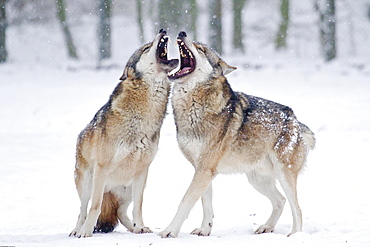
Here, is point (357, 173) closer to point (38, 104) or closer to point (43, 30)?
point (38, 104)

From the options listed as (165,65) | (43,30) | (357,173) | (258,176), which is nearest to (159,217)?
(258,176)

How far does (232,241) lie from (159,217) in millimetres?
2190

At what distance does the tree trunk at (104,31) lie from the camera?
21.8 m

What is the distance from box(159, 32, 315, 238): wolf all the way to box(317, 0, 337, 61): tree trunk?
13.8 metres

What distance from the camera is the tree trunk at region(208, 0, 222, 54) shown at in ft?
65.1

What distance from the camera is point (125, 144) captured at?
5.58m

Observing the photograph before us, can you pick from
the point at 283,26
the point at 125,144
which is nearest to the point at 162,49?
the point at 125,144

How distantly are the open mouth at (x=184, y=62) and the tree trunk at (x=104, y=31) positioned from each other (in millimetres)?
16149

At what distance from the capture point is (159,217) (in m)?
6.92

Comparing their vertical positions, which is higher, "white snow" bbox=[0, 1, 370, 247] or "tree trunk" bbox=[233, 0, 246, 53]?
"tree trunk" bbox=[233, 0, 246, 53]

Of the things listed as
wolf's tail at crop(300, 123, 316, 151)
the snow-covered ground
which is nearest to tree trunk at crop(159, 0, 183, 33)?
the snow-covered ground

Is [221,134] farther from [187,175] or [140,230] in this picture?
[187,175]

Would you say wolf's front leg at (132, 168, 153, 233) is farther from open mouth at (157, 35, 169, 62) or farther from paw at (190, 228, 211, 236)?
open mouth at (157, 35, 169, 62)

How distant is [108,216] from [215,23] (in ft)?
48.5
